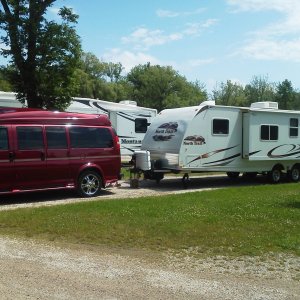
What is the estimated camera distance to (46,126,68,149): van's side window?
12492mm

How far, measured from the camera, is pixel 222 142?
16562 millimetres

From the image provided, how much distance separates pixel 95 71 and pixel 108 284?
5776cm

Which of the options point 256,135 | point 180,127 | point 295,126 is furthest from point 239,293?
point 295,126

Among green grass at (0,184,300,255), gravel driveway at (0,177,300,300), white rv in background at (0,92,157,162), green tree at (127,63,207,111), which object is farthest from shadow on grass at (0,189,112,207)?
green tree at (127,63,207,111)

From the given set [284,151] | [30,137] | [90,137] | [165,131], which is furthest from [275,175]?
[30,137]

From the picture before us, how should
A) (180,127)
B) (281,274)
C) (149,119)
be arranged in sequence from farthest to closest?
(149,119) → (180,127) → (281,274)

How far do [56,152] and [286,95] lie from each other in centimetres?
5608

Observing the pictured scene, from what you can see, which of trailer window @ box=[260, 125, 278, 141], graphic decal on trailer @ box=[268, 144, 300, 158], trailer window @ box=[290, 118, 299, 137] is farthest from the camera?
trailer window @ box=[290, 118, 299, 137]

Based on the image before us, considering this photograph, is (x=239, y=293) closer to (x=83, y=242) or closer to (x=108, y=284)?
(x=108, y=284)

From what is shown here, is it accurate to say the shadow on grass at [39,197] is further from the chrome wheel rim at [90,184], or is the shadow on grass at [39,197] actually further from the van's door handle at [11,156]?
the van's door handle at [11,156]

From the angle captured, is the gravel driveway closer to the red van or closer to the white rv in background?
the red van

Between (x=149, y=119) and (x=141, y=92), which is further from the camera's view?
(x=141, y=92)

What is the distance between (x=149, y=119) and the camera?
23719 mm

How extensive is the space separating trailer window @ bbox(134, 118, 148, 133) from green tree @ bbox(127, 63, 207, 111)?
38083mm
